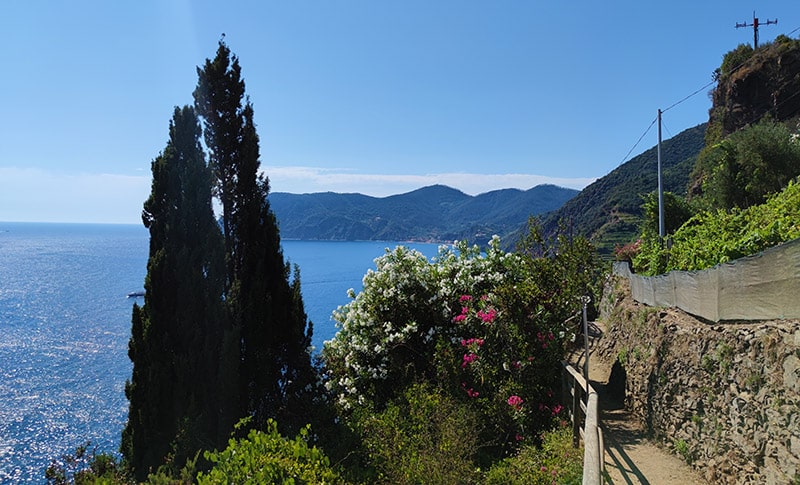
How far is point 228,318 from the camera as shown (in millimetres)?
9914

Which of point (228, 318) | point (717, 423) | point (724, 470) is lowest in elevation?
point (724, 470)

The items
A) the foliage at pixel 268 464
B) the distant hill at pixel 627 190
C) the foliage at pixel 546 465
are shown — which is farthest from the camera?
the distant hill at pixel 627 190

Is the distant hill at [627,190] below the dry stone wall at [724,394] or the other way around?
the other way around

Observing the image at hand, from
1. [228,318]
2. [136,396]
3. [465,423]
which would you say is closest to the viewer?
[465,423]

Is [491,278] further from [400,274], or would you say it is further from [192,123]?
[192,123]

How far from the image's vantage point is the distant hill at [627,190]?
4747cm

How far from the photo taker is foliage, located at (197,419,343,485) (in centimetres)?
385

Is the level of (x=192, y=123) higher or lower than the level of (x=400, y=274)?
higher

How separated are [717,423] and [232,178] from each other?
986 cm

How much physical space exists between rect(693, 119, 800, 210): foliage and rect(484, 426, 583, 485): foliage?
17281 mm

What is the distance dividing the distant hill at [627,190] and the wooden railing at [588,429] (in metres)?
31.4

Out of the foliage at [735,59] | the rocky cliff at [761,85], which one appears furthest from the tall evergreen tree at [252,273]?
the foliage at [735,59]

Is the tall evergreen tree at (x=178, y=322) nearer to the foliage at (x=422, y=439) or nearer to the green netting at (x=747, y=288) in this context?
the foliage at (x=422, y=439)

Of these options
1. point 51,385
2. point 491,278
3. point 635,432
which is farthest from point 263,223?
point 51,385
